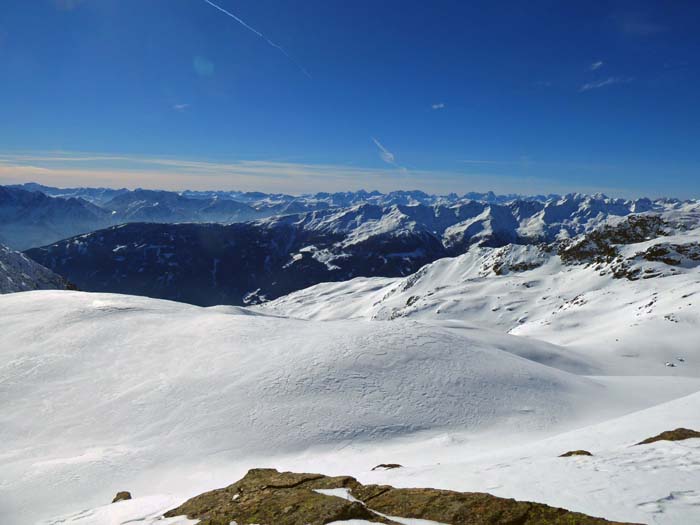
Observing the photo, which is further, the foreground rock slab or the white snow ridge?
the white snow ridge

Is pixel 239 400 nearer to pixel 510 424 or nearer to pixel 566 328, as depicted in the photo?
pixel 510 424

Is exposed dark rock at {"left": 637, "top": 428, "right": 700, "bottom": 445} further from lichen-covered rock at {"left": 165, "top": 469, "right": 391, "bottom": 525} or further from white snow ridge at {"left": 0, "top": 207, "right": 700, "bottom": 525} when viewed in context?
lichen-covered rock at {"left": 165, "top": 469, "right": 391, "bottom": 525}

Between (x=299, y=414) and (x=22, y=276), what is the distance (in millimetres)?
129645

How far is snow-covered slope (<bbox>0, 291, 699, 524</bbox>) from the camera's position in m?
13.5

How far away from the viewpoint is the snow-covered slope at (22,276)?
320ft

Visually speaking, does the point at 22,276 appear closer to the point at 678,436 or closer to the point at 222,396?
the point at 222,396

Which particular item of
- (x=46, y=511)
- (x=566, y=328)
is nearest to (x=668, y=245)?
(x=566, y=328)

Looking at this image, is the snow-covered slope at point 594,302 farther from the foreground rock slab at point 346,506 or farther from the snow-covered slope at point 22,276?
the snow-covered slope at point 22,276

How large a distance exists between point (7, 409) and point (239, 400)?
10743mm

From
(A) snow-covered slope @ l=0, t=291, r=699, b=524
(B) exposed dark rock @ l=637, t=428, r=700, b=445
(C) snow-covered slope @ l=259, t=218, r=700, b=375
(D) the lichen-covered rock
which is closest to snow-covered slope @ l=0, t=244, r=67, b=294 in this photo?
(A) snow-covered slope @ l=0, t=291, r=699, b=524

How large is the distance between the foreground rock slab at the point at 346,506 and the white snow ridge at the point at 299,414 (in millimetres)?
585

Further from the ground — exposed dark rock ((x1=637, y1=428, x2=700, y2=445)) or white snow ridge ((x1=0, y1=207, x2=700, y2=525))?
exposed dark rock ((x1=637, y1=428, x2=700, y2=445))

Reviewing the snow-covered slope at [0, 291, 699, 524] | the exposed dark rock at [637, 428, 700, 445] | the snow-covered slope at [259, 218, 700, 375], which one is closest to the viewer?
the exposed dark rock at [637, 428, 700, 445]

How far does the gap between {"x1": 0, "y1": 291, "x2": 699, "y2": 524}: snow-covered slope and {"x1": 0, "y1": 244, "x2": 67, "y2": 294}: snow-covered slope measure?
93719mm
